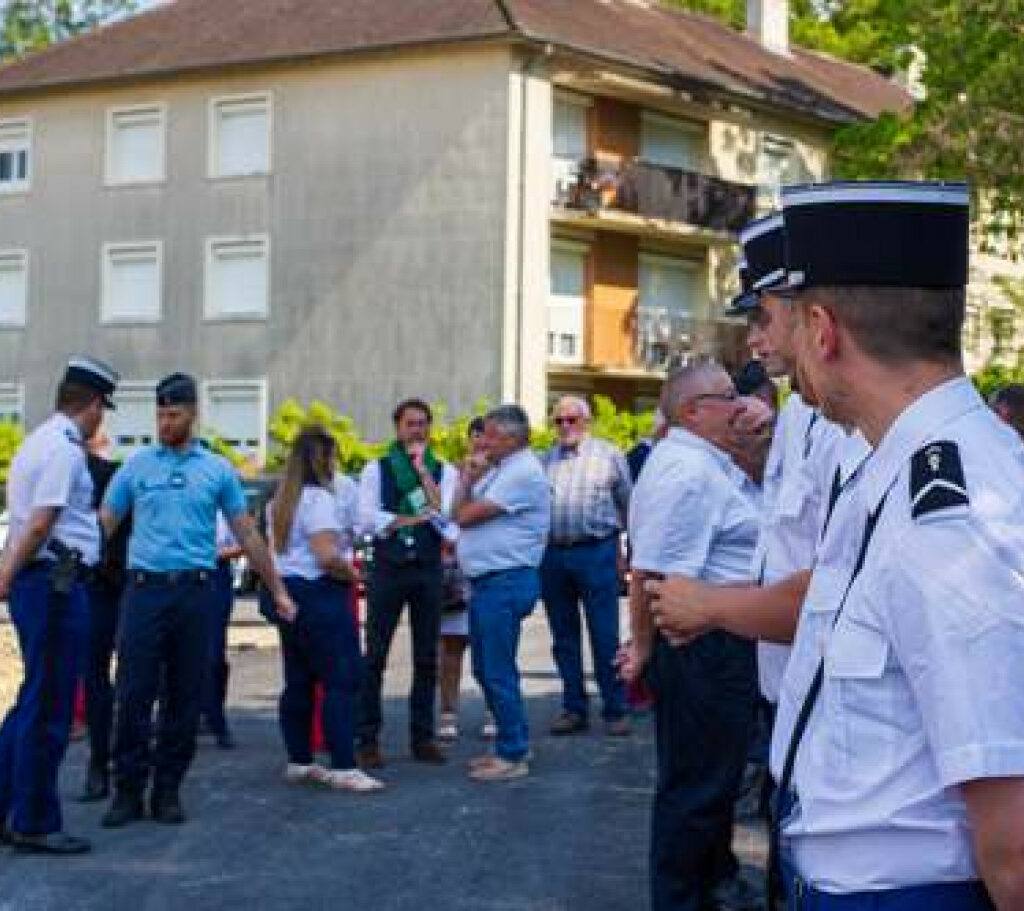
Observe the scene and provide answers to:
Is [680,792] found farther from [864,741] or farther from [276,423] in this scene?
[276,423]

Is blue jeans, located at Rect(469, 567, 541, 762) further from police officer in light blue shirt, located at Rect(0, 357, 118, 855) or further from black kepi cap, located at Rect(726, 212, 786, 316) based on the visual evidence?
black kepi cap, located at Rect(726, 212, 786, 316)

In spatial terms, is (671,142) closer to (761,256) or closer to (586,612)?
(586,612)

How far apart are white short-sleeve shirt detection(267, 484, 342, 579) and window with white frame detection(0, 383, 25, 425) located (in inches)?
1272

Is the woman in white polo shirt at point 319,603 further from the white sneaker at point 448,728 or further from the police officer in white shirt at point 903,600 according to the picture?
the police officer in white shirt at point 903,600

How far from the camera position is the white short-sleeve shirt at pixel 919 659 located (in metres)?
2.45

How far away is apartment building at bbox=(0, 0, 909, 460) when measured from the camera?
113ft

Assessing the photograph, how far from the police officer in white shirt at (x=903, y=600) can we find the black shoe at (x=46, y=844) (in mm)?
5677

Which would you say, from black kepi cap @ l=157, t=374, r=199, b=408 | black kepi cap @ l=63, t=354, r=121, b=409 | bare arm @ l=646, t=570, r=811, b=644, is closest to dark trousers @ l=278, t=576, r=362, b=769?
black kepi cap @ l=157, t=374, r=199, b=408

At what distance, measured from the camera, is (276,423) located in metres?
29.8

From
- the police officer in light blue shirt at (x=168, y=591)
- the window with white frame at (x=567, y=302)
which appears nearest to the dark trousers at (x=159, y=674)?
the police officer in light blue shirt at (x=168, y=591)

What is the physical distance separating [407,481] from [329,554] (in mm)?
1243

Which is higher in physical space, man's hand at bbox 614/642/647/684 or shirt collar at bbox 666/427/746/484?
shirt collar at bbox 666/427/746/484

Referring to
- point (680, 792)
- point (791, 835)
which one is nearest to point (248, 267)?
point (680, 792)

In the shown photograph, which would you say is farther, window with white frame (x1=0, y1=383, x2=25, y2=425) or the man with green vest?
window with white frame (x1=0, y1=383, x2=25, y2=425)
